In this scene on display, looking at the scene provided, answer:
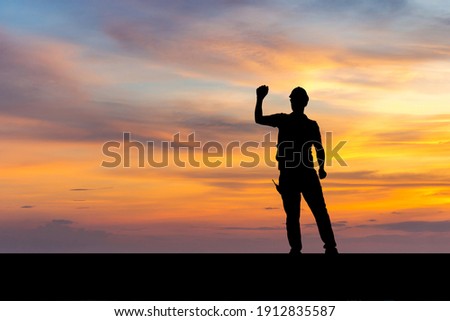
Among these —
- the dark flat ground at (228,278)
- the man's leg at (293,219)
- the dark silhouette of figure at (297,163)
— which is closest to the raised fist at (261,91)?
the dark silhouette of figure at (297,163)

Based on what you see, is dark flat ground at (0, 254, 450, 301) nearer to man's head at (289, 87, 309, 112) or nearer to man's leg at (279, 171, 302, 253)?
man's leg at (279, 171, 302, 253)

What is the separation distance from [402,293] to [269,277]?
2.12 meters

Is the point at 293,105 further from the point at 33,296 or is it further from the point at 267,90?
the point at 33,296

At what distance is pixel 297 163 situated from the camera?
15141 millimetres

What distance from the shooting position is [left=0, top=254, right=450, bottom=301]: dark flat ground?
40.9 feet

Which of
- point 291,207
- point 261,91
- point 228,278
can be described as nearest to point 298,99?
point 261,91

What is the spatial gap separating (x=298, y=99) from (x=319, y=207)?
1.99 meters

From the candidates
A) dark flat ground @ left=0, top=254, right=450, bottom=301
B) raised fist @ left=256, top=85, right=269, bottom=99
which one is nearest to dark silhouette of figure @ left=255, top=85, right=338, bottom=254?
raised fist @ left=256, top=85, right=269, bottom=99

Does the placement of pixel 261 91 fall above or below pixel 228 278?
above

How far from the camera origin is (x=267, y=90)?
14.9m

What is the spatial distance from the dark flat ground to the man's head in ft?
8.76

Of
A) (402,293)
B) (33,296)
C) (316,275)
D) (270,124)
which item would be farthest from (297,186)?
(33,296)

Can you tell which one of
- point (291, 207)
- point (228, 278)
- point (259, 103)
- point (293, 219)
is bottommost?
point (228, 278)

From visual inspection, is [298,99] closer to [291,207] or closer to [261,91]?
[261,91]
